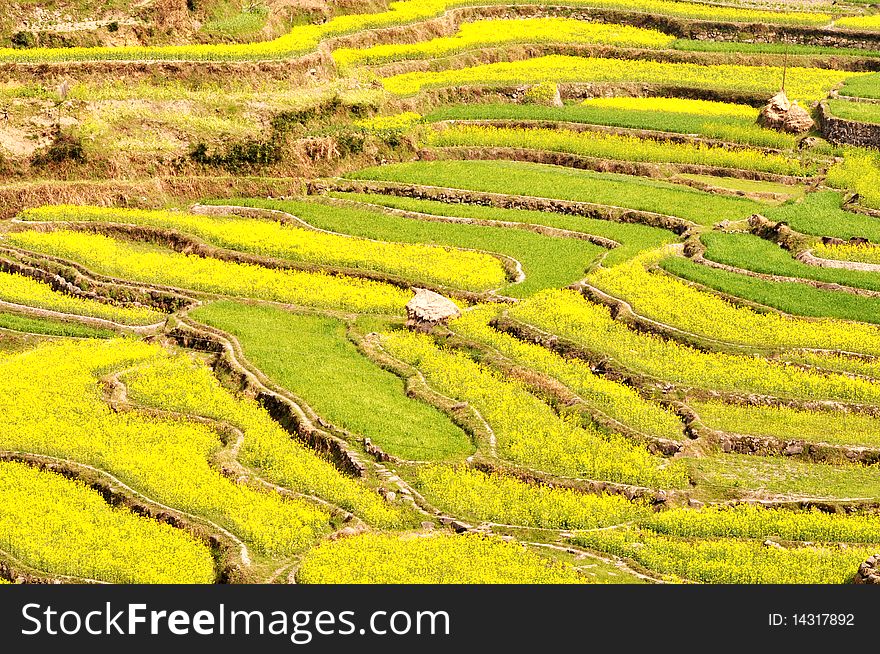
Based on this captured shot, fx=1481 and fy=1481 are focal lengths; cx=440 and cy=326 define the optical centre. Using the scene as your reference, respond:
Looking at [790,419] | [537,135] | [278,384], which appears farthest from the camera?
[537,135]

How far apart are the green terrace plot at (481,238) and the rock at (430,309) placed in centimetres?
272

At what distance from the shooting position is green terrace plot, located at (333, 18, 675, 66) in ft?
199

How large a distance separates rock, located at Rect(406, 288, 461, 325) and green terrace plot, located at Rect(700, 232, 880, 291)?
7796 millimetres

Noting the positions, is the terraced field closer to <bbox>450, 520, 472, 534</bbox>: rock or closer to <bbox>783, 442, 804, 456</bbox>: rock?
<bbox>783, 442, 804, 456</bbox>: rock

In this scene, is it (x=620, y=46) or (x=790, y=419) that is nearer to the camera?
(x=790, y=419)

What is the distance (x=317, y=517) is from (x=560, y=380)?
818cm

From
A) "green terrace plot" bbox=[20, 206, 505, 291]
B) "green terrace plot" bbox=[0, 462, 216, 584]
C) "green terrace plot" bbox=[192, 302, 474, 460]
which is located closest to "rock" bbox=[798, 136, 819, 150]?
"green terrace plot" bbox=[20, 206, 505, 291]

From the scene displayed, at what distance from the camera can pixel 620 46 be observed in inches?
2606

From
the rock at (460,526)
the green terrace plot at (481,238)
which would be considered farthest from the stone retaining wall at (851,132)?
the rock at (460,526)

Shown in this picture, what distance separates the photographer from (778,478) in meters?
28.2

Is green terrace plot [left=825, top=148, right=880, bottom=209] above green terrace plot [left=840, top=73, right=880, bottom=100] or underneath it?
underneath

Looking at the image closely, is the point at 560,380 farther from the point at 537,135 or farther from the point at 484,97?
the point at 484,97

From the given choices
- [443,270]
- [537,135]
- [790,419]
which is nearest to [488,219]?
[443,270]

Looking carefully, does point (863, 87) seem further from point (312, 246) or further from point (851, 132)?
point (312, 246)
